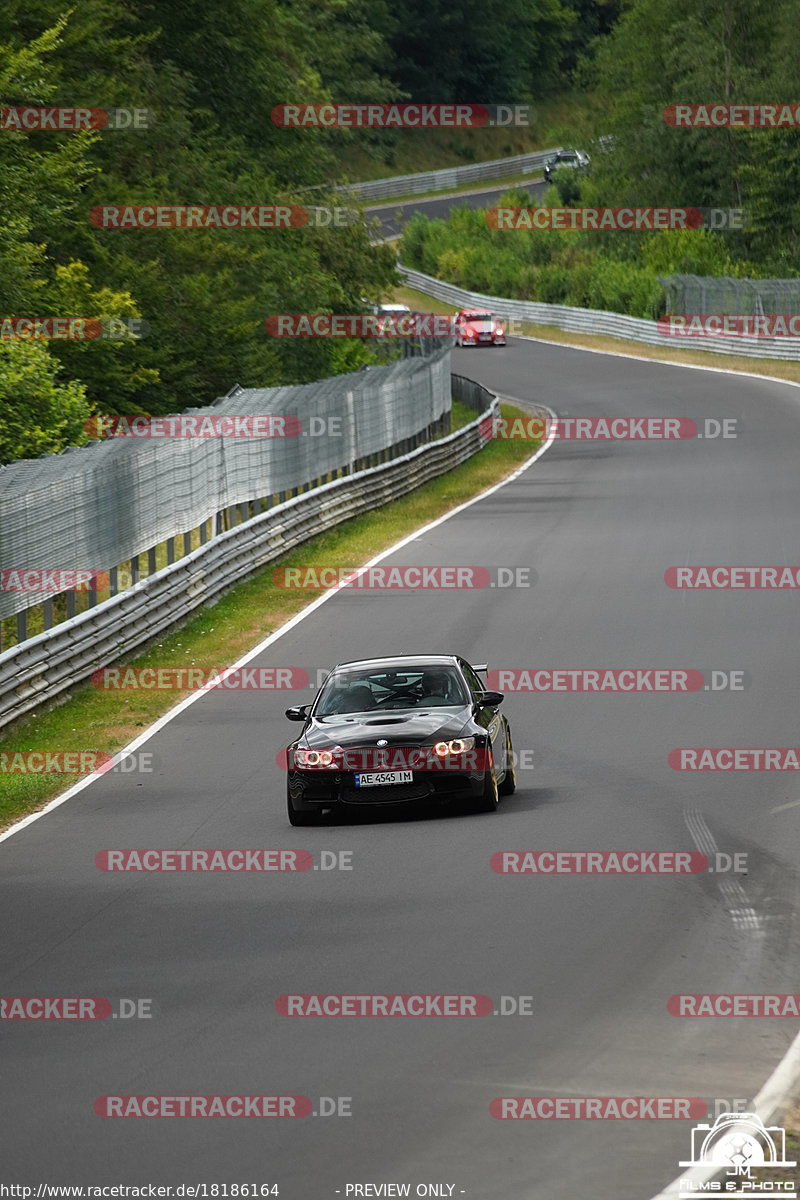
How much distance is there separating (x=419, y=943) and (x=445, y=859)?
233 centimetres

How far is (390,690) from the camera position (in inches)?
622

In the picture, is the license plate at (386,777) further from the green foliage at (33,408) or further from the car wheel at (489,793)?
the green foliage at (33,408)

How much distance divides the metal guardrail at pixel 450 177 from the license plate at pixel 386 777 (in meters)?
105

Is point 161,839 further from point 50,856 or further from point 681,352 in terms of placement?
point 681,352

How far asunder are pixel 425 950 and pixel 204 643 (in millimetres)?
14715

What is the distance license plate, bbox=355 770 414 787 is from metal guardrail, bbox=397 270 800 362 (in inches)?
2223

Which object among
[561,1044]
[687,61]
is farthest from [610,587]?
[687,61]

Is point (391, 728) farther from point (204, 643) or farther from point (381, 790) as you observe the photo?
point (204, 643)

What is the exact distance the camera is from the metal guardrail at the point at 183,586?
20.6 metres

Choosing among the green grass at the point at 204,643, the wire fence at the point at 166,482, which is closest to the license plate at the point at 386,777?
the green grass at the point at 204,643

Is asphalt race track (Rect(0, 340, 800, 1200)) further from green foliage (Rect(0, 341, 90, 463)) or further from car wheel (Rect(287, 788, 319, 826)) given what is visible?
green foliage (Rect(0, 341, 90, 463))

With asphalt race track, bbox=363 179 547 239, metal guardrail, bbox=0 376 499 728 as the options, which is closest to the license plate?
metal guardrail, bbox=0 376 499 728

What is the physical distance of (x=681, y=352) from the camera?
7469 cm

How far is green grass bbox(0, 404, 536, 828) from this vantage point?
62.3 feet
